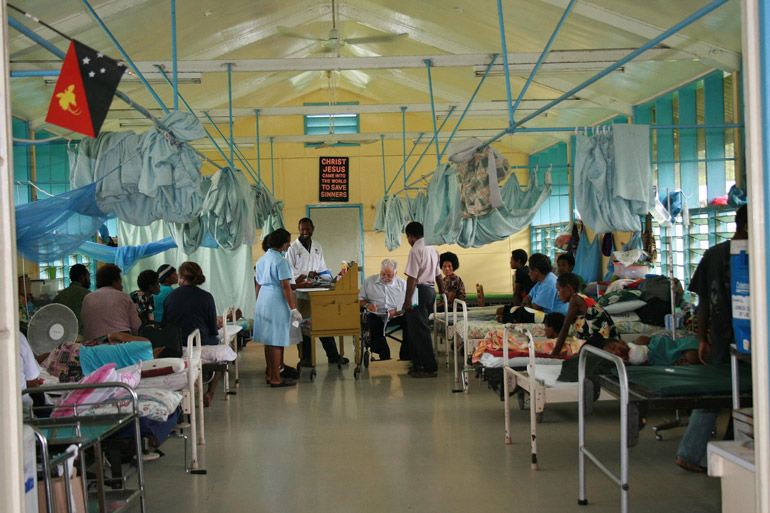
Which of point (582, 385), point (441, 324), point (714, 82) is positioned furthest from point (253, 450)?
point (714, 82)

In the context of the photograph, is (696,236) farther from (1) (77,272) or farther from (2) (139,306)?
(1) (77,272)

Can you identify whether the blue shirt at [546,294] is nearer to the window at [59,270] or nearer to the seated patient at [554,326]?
the seated patient at [554,326]

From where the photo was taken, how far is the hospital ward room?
3.54 m

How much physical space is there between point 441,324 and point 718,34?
197 inches

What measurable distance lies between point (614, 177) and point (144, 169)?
130 inches

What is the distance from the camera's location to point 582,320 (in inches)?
249

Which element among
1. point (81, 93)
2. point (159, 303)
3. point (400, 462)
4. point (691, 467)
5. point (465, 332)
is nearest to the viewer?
point (81, 93)

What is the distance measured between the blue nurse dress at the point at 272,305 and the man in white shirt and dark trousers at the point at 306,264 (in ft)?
4.48

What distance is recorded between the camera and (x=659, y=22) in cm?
777

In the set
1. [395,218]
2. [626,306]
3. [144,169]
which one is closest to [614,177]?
[626,306]

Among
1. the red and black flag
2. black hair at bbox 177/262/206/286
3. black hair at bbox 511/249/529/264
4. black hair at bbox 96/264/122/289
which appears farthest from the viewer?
black hair at bbox 511/249/529/264

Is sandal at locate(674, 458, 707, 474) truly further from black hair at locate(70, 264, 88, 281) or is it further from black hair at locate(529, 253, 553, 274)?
black hair at locate(70, 264, 88, 281)

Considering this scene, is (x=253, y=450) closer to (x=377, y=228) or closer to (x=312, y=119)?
(x=377, y=228)

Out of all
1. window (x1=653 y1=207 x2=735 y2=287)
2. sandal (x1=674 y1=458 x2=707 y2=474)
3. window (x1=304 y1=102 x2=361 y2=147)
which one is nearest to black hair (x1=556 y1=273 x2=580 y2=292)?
sandal (x1=674 y1=458 x2=707 y2=474)
